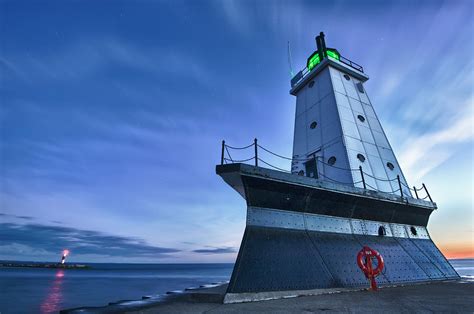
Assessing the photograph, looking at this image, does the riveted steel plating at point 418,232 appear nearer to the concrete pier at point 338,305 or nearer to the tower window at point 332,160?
the tower window at point 332,160

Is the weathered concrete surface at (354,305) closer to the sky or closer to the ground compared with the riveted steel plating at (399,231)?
closer to the ground

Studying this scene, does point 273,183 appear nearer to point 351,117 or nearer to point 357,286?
point 357,286

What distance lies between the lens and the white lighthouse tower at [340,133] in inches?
380

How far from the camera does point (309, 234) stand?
282 inches

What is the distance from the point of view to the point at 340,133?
997cm

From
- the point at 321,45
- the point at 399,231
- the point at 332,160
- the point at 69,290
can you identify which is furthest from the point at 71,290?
the point at 321,45

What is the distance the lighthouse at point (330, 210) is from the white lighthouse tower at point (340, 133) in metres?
0.05

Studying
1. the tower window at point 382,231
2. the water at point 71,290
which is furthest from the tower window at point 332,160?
the water at point 71,290

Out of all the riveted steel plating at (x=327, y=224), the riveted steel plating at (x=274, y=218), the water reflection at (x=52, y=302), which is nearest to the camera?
the riveted steel plating at (x=274, y=218)

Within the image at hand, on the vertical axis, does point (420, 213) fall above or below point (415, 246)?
above

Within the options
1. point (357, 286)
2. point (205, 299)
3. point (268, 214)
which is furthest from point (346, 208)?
point (205, 299)

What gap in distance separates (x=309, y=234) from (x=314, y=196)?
1170mm

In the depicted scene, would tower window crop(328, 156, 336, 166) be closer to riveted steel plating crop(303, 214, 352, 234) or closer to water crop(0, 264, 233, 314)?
riveted steel plating crop(303, 214, 352, 234)

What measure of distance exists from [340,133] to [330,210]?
11.8 ft
